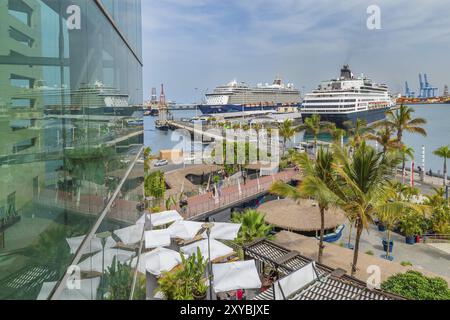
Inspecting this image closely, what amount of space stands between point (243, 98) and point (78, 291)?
126 m

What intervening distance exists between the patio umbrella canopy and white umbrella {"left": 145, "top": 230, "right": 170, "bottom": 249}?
6070 millimetres

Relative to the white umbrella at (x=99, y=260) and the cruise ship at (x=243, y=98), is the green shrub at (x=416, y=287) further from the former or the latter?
the cruise ship at (x=243, y=98)

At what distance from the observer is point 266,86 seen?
134500 mm

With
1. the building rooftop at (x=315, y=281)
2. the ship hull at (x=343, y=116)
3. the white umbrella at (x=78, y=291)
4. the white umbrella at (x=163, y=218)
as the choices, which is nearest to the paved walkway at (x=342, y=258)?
the building rooftop at (x=315, y=281)

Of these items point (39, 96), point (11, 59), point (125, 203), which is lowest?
point (125, 203)

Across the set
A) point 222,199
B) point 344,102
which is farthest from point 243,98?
point 222,199

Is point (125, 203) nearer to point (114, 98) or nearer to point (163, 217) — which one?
point (114, 98)

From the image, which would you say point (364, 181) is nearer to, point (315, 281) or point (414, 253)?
point (315, 281)

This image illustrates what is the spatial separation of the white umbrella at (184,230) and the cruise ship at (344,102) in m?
65.4

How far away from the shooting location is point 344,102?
76.4 meters

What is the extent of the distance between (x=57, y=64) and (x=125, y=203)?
10.5 feet

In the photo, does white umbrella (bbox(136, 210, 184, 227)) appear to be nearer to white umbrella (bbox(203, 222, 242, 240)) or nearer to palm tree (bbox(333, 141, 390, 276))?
white umbrella (bbox(203, 222, 242, 240))

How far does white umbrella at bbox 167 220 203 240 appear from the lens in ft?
49.3
